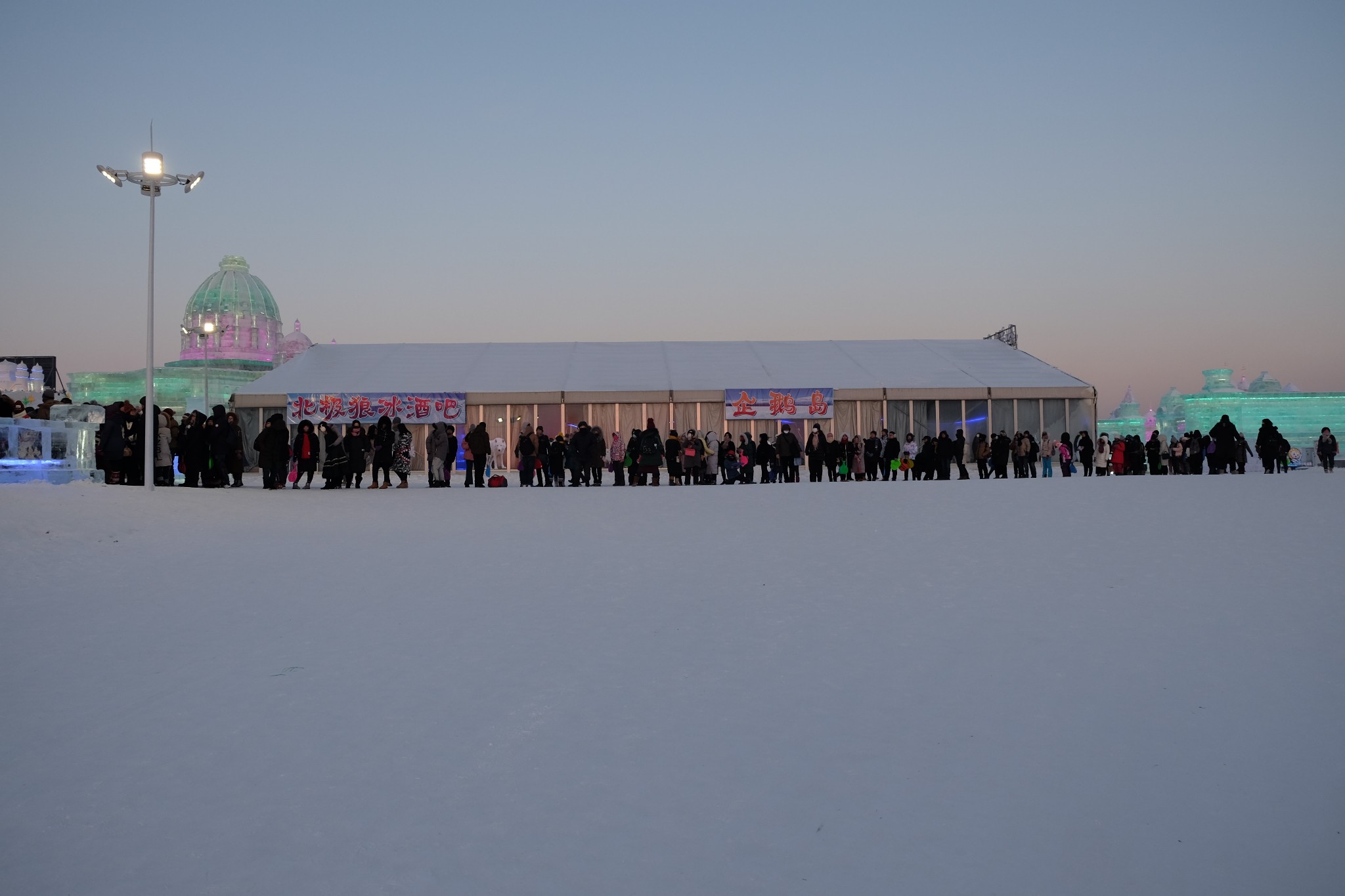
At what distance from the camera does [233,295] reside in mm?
83250

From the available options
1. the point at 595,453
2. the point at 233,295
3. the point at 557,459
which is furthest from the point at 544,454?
the point at 233,295

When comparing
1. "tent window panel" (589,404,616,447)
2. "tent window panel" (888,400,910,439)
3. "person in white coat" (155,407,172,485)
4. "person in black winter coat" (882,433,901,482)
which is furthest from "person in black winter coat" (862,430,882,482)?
"person in white coat" (155,407,172,485)

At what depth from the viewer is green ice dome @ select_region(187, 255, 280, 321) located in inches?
3253

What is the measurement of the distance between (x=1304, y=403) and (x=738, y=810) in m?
103

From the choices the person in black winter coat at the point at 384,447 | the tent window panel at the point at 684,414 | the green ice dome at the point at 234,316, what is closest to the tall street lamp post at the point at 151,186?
the person in black winter coat at the point at 384,447

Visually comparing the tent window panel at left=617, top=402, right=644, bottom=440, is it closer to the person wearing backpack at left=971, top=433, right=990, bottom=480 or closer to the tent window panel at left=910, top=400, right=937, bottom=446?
the tent window panel at left=910, top=400, right=937, bottom=446

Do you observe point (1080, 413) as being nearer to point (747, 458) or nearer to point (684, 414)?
point (684, 414)

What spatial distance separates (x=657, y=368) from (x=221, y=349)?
59.7 m

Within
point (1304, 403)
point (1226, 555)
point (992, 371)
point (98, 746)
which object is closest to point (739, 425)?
point (992, 371)

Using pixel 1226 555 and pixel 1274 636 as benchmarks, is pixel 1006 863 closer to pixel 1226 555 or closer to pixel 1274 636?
pixel 1274 636

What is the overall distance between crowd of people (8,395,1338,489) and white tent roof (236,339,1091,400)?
648cm

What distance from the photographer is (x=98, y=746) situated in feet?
13.3

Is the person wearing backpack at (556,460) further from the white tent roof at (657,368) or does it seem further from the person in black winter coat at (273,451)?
the white tent roof at (657,368)

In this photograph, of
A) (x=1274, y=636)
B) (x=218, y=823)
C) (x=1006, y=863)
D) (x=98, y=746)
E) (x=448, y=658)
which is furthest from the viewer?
(x=1274, y=636)
